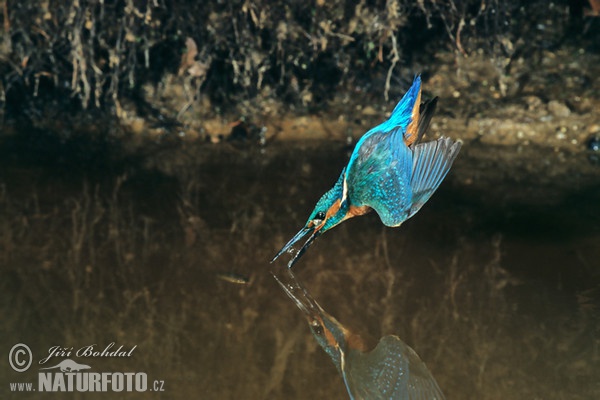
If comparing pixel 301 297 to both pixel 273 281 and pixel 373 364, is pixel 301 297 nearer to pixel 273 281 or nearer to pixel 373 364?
pixel 273 281

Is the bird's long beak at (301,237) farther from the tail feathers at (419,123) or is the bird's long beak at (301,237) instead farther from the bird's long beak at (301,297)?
the tail feathers at (419,123)

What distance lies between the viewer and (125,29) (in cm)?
594

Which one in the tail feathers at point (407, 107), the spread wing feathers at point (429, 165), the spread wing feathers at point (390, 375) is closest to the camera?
the spread wing feathers at point (390, 375)

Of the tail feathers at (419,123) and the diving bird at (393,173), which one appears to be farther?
the tail feathers at (419,123)

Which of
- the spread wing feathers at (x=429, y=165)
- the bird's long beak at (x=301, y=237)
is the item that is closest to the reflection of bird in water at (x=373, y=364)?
the bird's long beak at (x=301, y=237)

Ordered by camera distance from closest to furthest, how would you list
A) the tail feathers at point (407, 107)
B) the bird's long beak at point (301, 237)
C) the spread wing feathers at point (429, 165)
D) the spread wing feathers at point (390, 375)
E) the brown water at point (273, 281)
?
the spread wing feathers at point (390, 375)
the brown water at point (273, 281)
the spread wing feathers at point (429, 165)
the tail feathers at point (407, 107)
the bird's long beak at point (301, 237)

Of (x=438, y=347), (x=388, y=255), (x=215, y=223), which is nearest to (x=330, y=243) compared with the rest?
(x=388, y=255)

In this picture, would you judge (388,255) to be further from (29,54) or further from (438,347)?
(29,54)

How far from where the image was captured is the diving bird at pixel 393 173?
13.1 ft

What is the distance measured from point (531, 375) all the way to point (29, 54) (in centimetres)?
409

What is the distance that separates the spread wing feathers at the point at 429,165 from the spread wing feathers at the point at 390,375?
648mm

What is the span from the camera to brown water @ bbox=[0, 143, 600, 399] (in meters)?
3.66

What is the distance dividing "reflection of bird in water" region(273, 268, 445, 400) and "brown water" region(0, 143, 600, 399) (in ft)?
0.18

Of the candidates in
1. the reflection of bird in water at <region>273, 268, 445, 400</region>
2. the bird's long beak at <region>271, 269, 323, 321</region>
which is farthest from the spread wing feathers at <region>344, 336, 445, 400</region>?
the bird's long beak at <region>271, 269, 323, 321</region>
